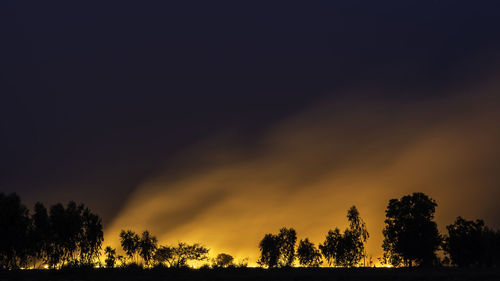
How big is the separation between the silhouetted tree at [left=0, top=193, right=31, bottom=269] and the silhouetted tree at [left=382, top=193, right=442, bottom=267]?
80061mm

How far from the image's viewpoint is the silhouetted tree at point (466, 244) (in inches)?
4577

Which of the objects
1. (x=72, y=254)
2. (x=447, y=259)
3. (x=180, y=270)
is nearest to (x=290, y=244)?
(x=447, y=259)

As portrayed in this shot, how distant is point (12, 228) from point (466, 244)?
106 meters

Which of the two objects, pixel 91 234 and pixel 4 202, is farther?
pixel 91 234

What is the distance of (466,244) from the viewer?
11756 cm

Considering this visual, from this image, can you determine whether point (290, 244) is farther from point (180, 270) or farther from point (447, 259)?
point (180, 270)

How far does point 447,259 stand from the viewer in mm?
127938

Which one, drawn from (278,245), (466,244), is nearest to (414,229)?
(466,244)

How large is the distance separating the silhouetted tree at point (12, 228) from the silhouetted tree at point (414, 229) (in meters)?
80.1

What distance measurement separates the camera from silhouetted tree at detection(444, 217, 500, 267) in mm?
116250

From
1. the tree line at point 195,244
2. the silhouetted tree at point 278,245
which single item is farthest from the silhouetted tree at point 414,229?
the silhouetted tree at point 278,245

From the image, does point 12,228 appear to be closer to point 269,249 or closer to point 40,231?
point 40,231

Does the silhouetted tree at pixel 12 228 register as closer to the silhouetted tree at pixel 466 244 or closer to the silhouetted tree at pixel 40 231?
the silhouetted tree at pixel 40 231

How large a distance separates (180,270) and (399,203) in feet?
214
